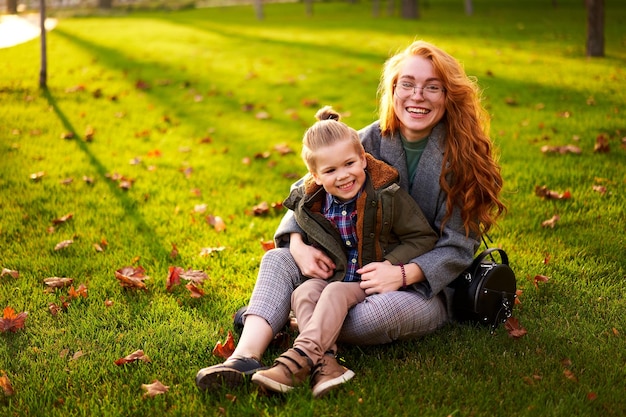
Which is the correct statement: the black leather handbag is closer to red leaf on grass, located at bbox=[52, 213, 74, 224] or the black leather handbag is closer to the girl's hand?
the girl's hand

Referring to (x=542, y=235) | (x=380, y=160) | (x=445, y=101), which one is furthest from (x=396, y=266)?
(x=542, y=235)

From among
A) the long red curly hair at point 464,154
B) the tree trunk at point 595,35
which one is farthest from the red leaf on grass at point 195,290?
the tree trunk at point 595,35

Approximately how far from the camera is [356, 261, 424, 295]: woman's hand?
327 cm

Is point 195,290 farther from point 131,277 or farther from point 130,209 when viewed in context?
point 130,209

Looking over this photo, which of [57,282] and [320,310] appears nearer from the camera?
[320,310]

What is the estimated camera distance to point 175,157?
23.0ft

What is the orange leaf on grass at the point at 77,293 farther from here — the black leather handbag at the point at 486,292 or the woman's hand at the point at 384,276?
the black leather handbag at the point at 486,292

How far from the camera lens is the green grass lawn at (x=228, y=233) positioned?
2.95 meters

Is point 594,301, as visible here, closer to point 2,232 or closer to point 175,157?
point 2,232

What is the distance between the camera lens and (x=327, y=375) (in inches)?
115

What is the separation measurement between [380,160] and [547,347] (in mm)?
1300

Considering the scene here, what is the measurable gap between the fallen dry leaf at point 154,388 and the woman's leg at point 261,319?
19 centimetres

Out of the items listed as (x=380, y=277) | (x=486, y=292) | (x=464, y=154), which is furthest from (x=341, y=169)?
(x=486, y=292)

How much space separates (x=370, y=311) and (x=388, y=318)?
9 centimetres
